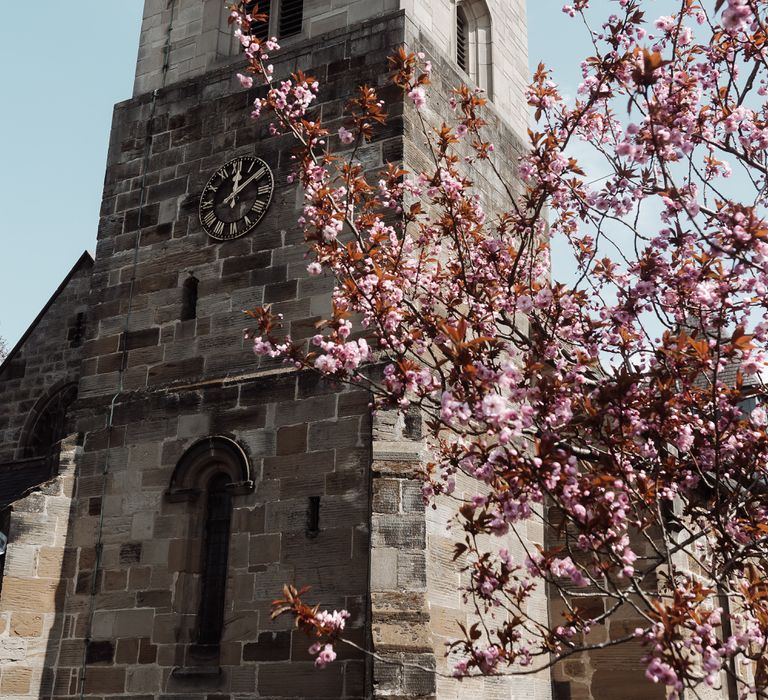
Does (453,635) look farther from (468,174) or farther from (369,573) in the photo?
(468,174)

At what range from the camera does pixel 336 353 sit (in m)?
6.49

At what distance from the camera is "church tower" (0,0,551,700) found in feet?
29.9

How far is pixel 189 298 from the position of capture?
452 inches

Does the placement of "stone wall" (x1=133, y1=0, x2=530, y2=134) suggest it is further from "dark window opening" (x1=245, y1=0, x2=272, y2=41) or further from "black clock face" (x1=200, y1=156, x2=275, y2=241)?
"black clock face" (x1=200, y1=156, x2=275, y2=241)

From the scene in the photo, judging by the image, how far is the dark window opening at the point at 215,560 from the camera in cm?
995

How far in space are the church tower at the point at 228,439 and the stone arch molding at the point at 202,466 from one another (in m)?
0.02

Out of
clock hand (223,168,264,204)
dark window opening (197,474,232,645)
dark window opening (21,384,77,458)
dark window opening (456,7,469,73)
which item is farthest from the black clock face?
dark window opening (21,384,77,458)

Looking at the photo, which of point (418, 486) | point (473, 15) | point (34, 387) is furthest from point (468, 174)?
point (34, 387)

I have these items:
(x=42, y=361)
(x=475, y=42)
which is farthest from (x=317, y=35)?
(x=42, y=361)

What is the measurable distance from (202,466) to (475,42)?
724cm

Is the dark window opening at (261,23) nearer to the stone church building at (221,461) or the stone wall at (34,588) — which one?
the stone church building at (221,461)

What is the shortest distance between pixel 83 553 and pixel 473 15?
9028 millimetres

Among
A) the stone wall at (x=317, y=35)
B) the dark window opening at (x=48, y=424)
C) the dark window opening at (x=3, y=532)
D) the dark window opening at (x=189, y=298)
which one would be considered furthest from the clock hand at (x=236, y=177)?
the dark window opening at (x=48, y=424)

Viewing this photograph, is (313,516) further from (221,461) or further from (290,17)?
(290,17)
